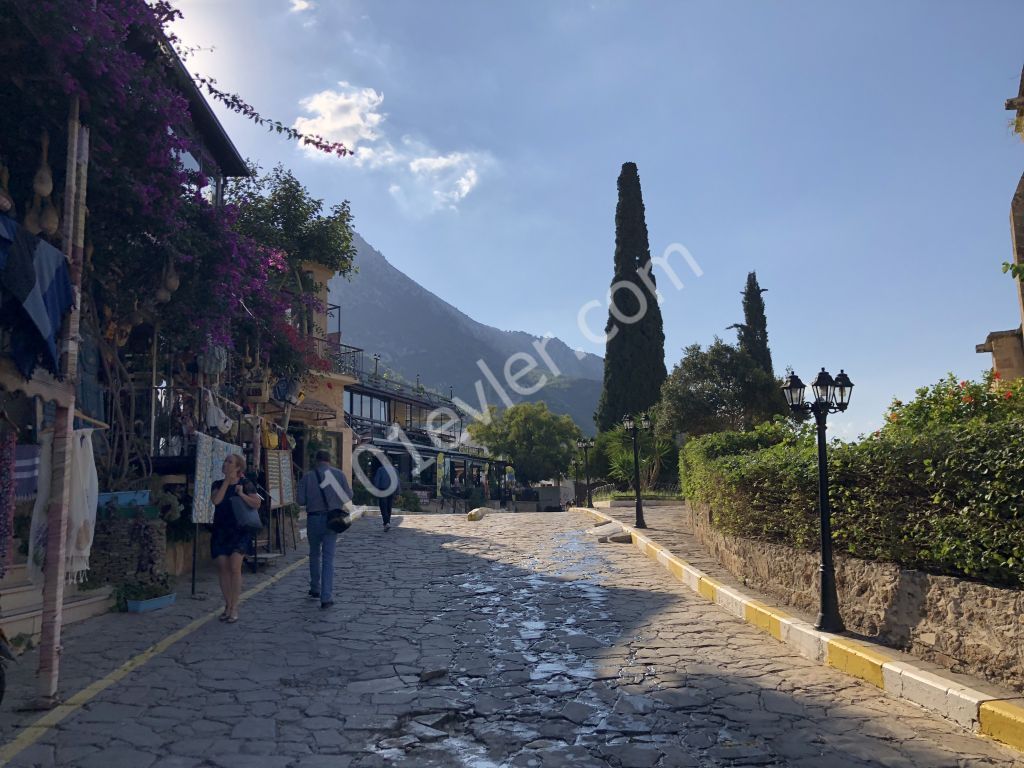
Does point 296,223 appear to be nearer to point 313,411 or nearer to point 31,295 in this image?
point 313,411

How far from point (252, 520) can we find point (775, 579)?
6077mm

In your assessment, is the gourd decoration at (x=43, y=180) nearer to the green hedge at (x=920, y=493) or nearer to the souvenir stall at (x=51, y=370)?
the souvenir stall at (x=51, y=370)

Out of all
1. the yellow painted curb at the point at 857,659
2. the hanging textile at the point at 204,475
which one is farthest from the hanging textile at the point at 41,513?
the yellow painted curb at the point at 857,659

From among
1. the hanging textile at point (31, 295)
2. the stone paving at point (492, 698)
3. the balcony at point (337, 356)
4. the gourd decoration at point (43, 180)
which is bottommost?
the stone paving at point (492, 698)

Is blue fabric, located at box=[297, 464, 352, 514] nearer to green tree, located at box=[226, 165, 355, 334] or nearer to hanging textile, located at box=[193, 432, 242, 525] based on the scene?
hanging textile, located at box=[193, 432, 242, 525]

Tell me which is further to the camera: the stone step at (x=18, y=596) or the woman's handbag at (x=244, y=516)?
the woman's handbag at (x=244, y=516)

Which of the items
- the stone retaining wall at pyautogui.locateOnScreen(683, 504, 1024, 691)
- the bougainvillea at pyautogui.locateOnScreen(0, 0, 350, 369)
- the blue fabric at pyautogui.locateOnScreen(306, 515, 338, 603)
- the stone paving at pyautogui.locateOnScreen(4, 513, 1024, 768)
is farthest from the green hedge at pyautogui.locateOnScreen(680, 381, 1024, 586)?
the bougainvillea at pyautogui.locateOnScreen(0, 0, 350, 369)

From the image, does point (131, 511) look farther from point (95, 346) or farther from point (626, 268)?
point (626, 268)

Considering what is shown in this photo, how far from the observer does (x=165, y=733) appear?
15.0 feet

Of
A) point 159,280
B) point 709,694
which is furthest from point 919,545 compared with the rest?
point 159,280

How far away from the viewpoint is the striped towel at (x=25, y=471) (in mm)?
7438

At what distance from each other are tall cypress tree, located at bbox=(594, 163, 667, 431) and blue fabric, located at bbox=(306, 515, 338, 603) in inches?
1226

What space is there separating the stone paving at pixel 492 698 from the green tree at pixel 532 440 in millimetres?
46993

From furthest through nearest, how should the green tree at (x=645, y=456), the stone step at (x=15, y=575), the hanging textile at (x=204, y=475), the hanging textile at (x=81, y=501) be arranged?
the green tree at (x=645, y=456) < the hanging textile at (x=204, y=475) < the stone step at (x=15, y=575) < the hanging textile at (x=81, y=501)
